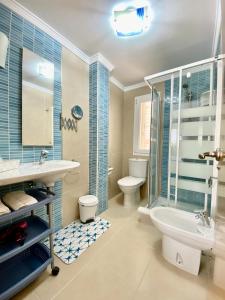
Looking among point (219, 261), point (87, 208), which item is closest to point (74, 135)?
point (87, 208)

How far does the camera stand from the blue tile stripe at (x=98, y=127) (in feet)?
6.98

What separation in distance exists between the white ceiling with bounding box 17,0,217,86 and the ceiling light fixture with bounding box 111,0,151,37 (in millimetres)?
59

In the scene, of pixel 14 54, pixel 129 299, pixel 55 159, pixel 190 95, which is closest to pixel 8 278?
pixel 129 299

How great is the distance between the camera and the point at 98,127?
2152 millimetres

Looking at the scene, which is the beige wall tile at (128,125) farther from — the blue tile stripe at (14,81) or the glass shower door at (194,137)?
the blue tile stripe at (14,81)

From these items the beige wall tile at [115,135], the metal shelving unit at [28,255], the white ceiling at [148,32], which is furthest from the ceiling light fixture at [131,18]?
the metal shelving unit at [28,255]

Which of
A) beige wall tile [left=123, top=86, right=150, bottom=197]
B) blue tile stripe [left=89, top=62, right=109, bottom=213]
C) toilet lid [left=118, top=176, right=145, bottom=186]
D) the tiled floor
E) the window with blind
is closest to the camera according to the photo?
the tiled floor

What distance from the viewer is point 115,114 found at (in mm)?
2881

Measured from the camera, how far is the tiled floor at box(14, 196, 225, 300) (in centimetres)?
112

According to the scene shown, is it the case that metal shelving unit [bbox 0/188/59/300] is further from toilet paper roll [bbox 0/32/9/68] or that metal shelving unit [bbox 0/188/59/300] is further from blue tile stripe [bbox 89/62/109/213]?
toilet paper roll [bbox 0/32/9/68]

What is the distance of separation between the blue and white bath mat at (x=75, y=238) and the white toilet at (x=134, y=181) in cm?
59

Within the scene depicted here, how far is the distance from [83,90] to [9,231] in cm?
180

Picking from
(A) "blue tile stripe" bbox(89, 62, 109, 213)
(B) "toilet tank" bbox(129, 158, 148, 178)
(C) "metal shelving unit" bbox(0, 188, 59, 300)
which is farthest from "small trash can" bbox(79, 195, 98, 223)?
(B) "toilet tank" bbox(129, 158, 148, 178)

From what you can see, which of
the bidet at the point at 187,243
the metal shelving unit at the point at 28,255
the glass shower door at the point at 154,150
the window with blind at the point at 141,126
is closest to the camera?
the metal shelving unit at the point at 28,255
